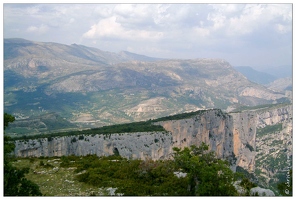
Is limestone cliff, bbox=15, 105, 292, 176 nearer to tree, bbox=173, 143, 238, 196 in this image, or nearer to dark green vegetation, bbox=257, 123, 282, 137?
tree, bbox=173, 143, 238, 196

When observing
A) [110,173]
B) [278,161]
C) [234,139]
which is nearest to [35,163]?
[110,173]

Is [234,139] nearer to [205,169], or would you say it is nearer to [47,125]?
[205,169]

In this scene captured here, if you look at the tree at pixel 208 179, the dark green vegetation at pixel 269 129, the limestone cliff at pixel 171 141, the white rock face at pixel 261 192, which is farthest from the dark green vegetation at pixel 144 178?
the dark green vegetation at pixel 269 129

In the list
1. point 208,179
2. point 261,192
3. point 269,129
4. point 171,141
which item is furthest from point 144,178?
point 269,129

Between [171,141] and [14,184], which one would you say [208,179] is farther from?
[171,141]

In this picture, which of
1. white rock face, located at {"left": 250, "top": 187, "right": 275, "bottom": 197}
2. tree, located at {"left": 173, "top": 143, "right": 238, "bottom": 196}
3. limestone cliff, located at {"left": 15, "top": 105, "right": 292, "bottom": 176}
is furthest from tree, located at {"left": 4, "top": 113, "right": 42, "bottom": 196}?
limestone cliff, located at {"left": 15, "top": 105, "right": 292, "bottom": 176}

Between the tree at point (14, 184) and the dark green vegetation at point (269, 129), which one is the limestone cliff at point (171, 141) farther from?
the dark green vegetation at point (269, 129)

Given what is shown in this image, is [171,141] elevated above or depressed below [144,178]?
below

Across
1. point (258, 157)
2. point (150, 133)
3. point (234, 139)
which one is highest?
point (150, 133)
